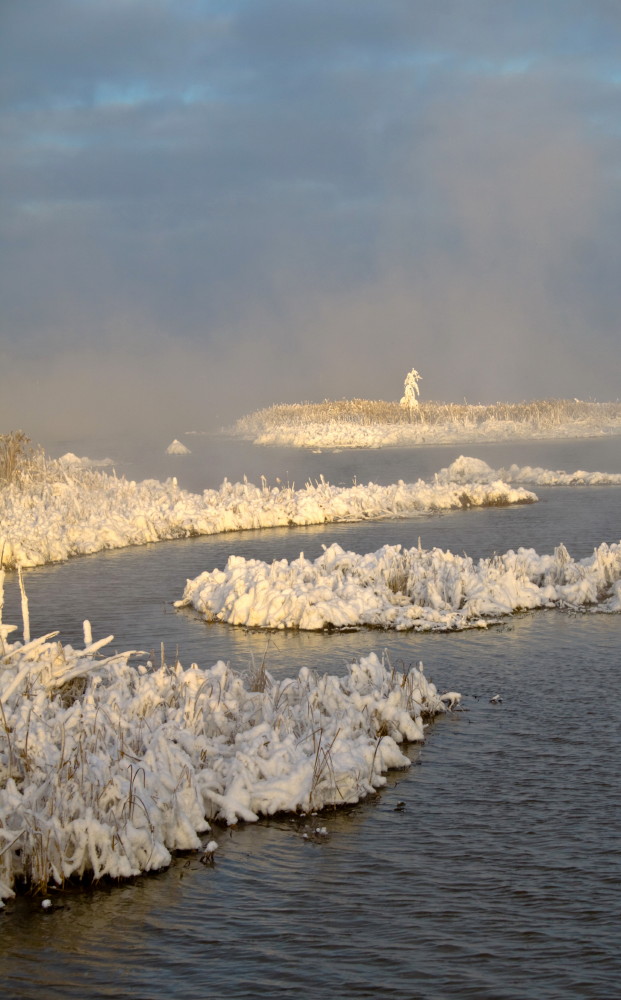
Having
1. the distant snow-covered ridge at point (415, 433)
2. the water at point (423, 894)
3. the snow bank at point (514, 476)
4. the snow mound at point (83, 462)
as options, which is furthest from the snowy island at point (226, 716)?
the distant snow-covered ridge at point (415, 433)

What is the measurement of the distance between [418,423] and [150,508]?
3491 inches

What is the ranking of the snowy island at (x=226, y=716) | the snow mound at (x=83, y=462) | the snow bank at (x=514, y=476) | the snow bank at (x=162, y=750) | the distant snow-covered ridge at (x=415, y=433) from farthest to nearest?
the distant snow-covered ridge at (x=415, y=433) < the snow mound at (x=83, y=462) < the snow bank at (x=514, y=476) < the snowy island at (x=226, y=716) < the snow bank at (x=162, y=750)

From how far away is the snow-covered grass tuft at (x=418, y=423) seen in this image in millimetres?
108688

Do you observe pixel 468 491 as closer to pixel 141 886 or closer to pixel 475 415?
pixel 141 886

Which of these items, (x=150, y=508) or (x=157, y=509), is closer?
(x=150, y=508)

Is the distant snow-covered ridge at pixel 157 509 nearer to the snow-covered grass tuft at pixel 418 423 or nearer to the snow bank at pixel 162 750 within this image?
the snow bank at pixel 162 750

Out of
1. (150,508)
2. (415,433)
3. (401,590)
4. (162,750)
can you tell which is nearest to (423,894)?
(162,750)

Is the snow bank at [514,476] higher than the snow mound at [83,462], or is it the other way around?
the snow mound at [83,462]

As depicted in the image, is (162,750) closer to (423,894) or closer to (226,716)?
(226,716)

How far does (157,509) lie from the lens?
3653 centimetres

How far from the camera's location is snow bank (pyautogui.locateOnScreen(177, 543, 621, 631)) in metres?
19.8

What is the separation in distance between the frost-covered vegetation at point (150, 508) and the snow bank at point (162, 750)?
17.7 meters

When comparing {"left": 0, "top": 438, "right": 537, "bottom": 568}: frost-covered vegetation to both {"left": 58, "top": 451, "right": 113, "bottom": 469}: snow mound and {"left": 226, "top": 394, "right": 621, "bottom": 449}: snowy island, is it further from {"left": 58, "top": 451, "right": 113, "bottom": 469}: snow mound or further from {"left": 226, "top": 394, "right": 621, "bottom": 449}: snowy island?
{"left": 226, "top": 394, "right": 621, "bottom": 449}: snowy island

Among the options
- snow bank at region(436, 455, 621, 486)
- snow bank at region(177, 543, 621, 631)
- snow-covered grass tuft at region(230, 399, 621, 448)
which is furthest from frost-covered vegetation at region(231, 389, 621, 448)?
snow bank at region(177, 543, 621, 631)
